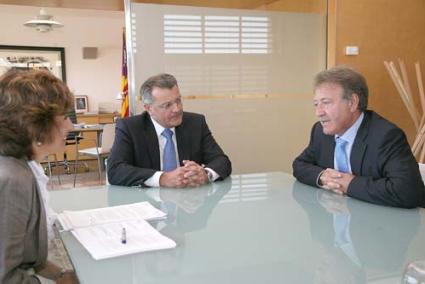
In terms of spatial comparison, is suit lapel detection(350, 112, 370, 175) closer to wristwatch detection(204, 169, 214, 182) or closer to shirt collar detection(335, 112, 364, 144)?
shirt collar detection(335, 112, 364, 144)

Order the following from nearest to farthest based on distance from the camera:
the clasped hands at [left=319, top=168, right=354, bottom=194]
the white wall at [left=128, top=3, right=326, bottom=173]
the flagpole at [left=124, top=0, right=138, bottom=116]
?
the clasped hands at [left=319, top=168, right=354, bottom=194] < the flagpole at [left=124, top=0, right=138, bottom=116] < the white wall at [left=128, top=3, right=326, bottom=173]

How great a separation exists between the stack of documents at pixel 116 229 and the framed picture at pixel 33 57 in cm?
659

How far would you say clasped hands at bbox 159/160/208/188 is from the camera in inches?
79.8

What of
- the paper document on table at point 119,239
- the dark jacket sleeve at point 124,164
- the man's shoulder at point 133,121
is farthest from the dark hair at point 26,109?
the man's shoulder at point 133,121

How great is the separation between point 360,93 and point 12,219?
1.55 metres

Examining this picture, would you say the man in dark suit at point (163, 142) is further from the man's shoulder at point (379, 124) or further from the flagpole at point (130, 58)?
the flagpole at point (130, 58)

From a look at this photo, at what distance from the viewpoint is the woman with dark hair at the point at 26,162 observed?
1019mm

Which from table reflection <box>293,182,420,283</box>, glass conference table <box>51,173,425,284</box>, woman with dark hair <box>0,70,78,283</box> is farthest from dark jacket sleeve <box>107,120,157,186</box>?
woman with dark hair <box>0,70,78,283</box>

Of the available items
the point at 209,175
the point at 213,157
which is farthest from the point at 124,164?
the point at 213,157

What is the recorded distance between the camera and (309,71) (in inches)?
159

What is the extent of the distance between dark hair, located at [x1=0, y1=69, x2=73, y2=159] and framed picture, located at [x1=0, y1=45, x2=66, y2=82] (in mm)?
6894

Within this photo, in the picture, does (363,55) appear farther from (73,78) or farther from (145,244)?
(73,78)

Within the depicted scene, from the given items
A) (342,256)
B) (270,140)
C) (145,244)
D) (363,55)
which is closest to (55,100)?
(145,244)

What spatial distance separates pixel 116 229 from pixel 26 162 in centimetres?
36
